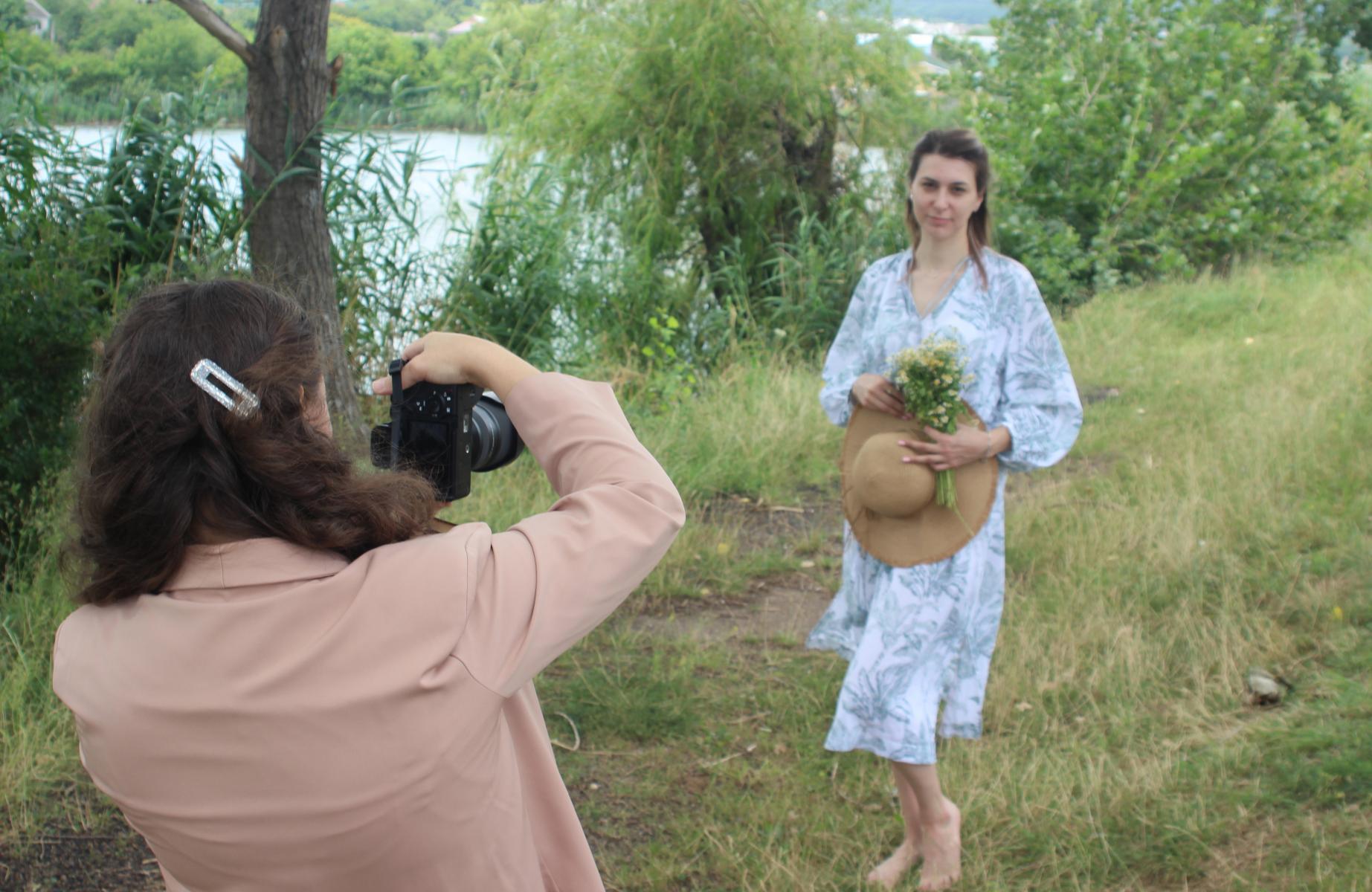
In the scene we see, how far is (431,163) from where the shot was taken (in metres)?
6.80

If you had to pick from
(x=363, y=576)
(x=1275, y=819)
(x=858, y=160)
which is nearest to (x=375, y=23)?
(x=858, y=160)

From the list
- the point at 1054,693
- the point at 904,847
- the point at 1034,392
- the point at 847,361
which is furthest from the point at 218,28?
the point at 1054,693

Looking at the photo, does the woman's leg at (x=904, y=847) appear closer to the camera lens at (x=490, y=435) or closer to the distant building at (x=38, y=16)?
the camera lens at (x=490, y=435)

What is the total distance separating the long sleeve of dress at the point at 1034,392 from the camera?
10.9ft

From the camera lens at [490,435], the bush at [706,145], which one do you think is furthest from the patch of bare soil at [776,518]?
the camera lens at [490,435]

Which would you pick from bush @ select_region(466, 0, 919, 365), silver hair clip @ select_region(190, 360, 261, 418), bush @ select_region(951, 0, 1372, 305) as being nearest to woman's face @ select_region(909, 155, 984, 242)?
silver hair clip @ select_region(190, 360, 261, 418)

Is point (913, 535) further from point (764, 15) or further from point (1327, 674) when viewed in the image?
point (764, 15)

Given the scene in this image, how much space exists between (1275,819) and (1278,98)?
1128 cm

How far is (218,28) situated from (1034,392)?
3040 mm

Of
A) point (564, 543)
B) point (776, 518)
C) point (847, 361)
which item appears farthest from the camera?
point (776, 518)

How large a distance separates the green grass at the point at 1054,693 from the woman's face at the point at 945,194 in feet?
5.06

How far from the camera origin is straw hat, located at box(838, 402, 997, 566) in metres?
3.22

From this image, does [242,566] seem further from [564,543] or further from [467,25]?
[467,25]

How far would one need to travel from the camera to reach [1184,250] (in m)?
11.7
